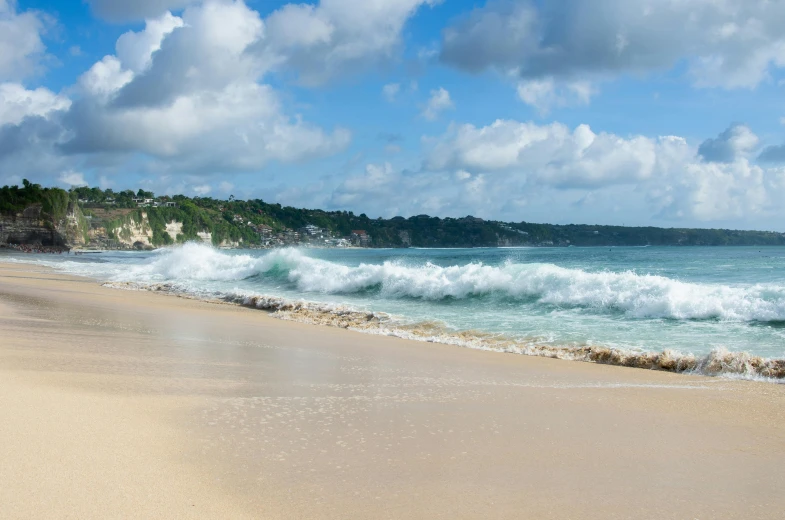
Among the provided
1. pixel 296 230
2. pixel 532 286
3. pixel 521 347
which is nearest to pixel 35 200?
pixel 296 230

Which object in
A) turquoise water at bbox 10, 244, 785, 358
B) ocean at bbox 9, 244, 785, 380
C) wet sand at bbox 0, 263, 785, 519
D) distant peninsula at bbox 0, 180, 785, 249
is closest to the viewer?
wet sand at bbox 0, 263, 785, 519

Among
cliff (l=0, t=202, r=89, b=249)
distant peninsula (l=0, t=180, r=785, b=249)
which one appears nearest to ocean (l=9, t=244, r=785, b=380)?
cliff (l=0, t=202, r=89, b=249)

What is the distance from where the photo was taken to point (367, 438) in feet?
14.3

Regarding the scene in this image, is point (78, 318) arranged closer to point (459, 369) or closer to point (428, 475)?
point (459, 369)

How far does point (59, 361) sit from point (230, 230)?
133m

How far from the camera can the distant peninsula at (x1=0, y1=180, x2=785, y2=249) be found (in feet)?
363

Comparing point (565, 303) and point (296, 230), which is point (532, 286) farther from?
point (296, 230)

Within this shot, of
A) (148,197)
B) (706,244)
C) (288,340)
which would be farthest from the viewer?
(148,197)

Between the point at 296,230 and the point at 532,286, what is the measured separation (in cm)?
13593

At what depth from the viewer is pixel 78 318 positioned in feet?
37.3

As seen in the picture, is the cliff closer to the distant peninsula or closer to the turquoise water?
the distant peninsula

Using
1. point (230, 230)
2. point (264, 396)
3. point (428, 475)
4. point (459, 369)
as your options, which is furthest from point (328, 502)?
point (230, 230)

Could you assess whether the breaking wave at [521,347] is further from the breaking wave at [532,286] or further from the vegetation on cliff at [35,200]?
the vegetation on cliff at [35,200]

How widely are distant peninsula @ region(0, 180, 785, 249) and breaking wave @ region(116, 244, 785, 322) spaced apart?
7410cm
